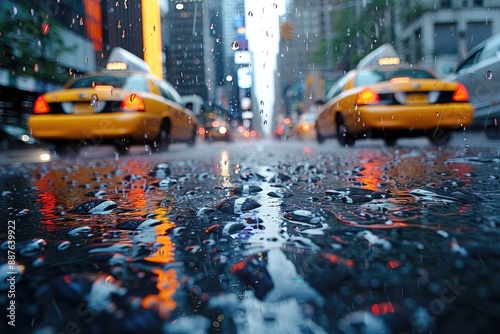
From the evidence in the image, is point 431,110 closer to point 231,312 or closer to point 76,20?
point 231,312

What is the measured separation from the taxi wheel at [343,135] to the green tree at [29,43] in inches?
289

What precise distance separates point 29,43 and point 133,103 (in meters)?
5.99

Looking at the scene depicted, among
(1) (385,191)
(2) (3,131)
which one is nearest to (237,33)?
(1) (385,191)

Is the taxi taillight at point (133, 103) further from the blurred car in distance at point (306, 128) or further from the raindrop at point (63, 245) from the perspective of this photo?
the blurred car in distance at point (306, 128)

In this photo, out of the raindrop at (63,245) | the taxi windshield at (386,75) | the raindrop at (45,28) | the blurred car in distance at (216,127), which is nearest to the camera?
the raindrop at (63,245)

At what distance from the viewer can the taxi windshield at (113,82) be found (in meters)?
7.22

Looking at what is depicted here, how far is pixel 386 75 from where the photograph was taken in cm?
753

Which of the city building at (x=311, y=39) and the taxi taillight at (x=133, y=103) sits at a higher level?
the city building at (x=311, y=39)

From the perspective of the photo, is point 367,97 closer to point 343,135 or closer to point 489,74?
point 343,135

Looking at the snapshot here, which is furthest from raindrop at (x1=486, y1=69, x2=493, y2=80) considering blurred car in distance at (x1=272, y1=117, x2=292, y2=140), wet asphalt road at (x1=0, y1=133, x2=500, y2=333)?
blurred car in distance at (x1=272, y1=117, x2=292, y2=140)

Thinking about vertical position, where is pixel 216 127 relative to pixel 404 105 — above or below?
Answer: above

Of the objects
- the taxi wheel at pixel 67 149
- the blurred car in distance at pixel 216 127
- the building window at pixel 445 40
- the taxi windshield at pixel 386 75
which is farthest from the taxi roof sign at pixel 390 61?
the building window at pixel 445 40

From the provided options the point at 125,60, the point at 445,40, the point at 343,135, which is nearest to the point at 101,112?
the point at 125,60

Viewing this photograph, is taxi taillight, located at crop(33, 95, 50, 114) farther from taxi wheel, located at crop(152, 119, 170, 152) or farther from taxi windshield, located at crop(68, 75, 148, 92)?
taxi wheel, located at crop(152, 119, 170, 152)
